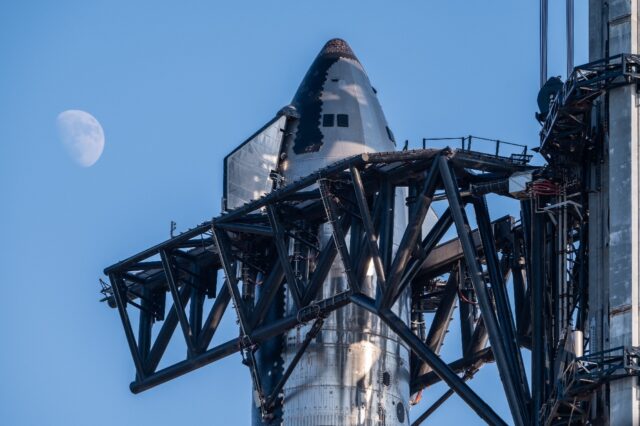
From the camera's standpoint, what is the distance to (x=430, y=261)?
70.7 m

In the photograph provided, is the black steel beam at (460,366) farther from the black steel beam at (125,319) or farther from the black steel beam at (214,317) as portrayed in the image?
the black steel beam at (125,319)

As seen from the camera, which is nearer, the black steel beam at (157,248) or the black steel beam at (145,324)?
the black steel beam at (157,248)

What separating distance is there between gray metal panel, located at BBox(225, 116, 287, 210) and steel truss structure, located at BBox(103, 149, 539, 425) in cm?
184

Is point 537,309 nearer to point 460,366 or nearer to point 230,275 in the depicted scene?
point 460,366

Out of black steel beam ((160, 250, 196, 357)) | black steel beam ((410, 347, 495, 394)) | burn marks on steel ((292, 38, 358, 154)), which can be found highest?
burn marks on steel ((292, 38, 358, 154))

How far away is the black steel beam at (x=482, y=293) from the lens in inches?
2325

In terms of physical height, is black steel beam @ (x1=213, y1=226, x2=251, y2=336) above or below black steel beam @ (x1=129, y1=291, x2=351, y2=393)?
above

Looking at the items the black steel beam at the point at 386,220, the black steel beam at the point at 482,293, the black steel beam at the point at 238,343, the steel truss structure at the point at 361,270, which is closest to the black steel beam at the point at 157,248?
the steel truss structure at the point at 361,270

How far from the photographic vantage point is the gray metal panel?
72.6 meters

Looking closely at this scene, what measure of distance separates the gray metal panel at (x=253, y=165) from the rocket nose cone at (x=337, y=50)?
3996mm

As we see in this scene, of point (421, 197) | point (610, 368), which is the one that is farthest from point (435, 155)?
point (610, 368)

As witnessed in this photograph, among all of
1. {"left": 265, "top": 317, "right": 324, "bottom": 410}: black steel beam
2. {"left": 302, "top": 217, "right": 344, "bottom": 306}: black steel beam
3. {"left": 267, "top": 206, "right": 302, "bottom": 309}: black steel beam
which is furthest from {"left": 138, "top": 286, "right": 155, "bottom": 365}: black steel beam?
{"left": 302, "top": 217, "right": 344, "bottom": 306}: black steel beam

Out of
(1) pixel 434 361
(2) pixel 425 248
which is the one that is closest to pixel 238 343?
(2) pixel 425 248

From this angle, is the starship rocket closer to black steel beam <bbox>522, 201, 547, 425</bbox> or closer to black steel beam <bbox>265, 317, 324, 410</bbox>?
black steel beam <bbox>265, 317, 324, 410</bbox>
